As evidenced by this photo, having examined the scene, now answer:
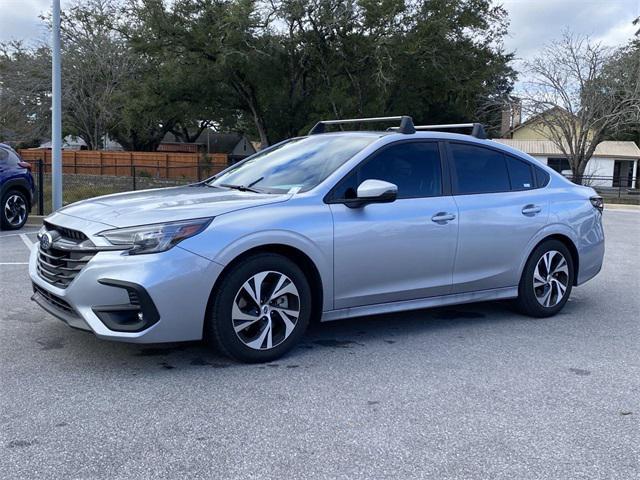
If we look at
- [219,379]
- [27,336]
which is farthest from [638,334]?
[27,336]

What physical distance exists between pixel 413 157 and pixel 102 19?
3981 cm

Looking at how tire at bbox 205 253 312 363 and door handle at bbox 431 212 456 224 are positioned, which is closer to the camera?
tire at bbox 205 253 312 363

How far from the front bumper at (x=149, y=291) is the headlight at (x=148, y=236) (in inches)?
2.0

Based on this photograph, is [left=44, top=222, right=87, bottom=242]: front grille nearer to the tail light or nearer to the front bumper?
the front bumper

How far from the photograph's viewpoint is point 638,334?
559 cm

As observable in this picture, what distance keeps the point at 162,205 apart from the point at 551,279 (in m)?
3.67

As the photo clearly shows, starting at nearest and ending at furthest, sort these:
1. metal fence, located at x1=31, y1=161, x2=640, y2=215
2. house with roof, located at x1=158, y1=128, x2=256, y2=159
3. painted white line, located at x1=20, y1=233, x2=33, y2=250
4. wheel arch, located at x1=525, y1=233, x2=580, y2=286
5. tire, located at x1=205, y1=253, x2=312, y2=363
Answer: tire, located at x1=205, y1=253, x2=312, y2=363 < wheel arch, located at x1=525, y1=233, x2=580, y2=286 < painted white line, located at x1=20, y1=233, x2=33, y2=250 < metal fence, located at x1=31, y1=161, x2=640, y2=215 < house with roof, located at x1=158, y1=128, x2=256, y2=159

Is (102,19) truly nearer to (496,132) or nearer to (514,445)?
(496,132)

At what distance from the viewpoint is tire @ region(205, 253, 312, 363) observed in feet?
14.0

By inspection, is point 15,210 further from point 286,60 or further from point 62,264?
point 286,60

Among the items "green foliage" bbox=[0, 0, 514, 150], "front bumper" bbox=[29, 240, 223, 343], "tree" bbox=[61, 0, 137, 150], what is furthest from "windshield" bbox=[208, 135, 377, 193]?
"tree" bbox=[61, 0, 137, 150]

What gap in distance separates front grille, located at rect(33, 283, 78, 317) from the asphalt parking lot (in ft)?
1.25

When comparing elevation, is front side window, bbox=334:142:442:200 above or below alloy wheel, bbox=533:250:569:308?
above

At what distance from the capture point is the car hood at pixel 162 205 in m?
4.21
